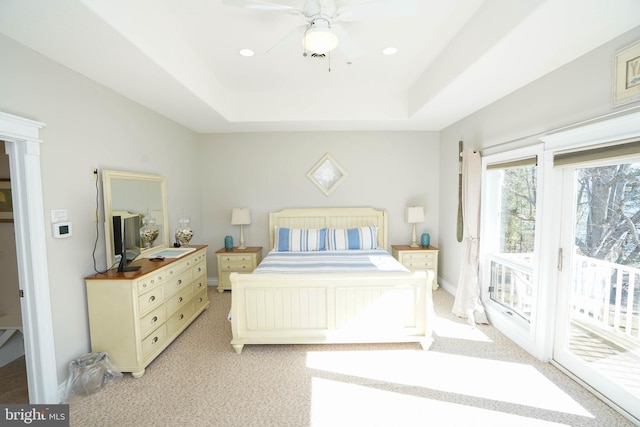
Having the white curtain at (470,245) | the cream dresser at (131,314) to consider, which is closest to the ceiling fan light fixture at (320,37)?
the cream dresser at (131,314)

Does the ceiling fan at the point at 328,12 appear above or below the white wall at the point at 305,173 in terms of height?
above

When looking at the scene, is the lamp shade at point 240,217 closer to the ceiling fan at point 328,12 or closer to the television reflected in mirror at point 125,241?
the television reflected in mirror at point 125,241

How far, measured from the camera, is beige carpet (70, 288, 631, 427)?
1892mm

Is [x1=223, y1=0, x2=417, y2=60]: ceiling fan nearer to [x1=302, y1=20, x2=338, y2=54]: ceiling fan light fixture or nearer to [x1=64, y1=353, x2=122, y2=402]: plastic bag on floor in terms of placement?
[x1=302, y1=20, x2=338, y2=54]: ceiling fan light fixture

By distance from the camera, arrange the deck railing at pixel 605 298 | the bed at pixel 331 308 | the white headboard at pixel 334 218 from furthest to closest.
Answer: the white headboard at pixel 334 218 < the bed at pixel 331 308 < the deck railing at pixel 605 298

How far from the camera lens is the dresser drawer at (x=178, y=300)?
2.82m

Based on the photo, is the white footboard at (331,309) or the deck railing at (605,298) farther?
the white footboard at (331,309)

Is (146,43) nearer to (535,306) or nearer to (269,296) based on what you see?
(269,296)

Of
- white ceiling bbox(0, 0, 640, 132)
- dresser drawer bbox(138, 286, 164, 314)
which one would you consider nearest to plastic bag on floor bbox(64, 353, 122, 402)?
dresser drawer bbox(138, 286, 164, 314)

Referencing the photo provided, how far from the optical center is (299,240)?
162 inches

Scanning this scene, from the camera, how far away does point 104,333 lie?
2330 mm

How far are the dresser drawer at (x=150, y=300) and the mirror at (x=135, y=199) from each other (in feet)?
1.51

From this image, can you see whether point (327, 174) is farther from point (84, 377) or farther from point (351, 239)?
point (84, 377)

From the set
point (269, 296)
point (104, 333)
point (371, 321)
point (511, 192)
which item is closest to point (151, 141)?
point (104, 333)
